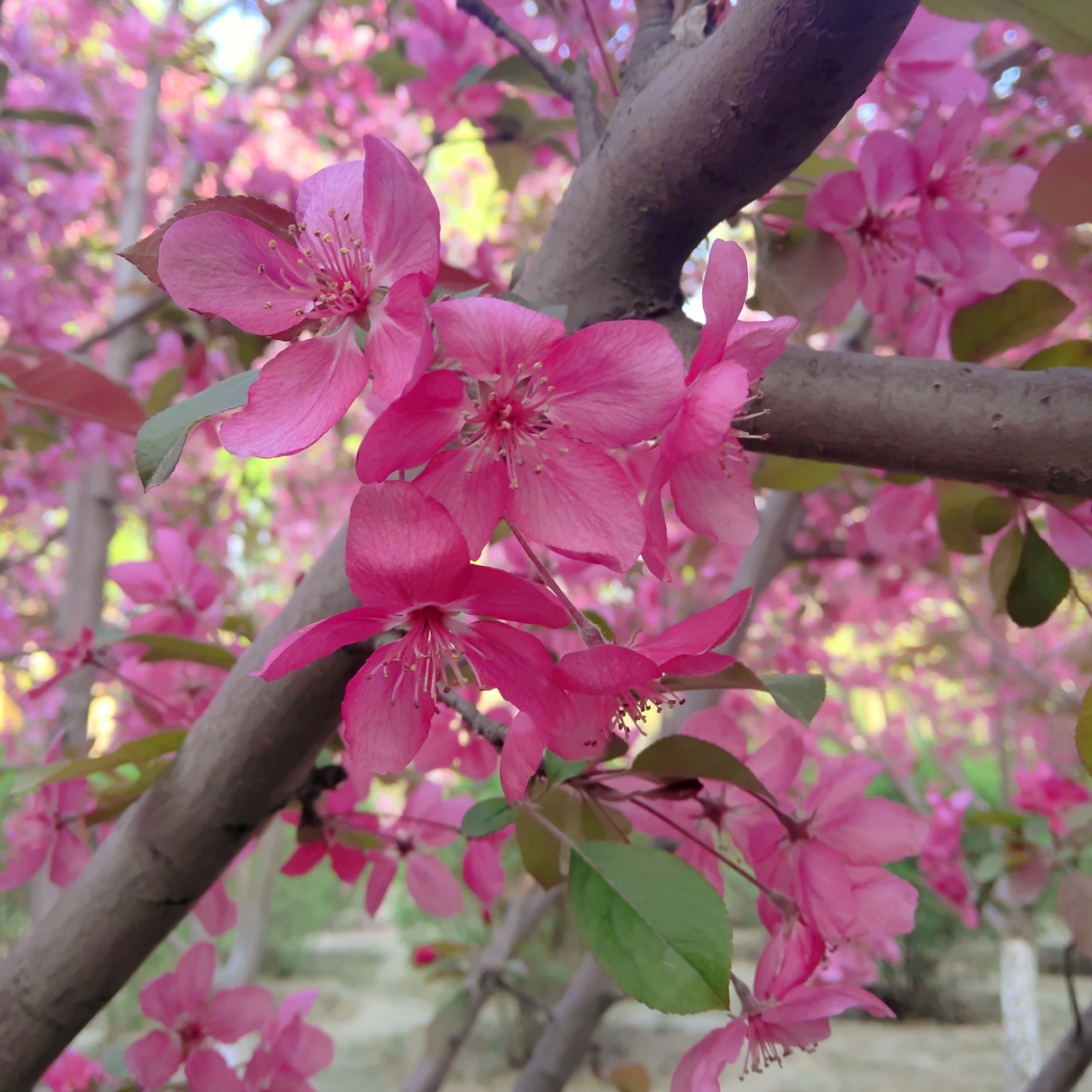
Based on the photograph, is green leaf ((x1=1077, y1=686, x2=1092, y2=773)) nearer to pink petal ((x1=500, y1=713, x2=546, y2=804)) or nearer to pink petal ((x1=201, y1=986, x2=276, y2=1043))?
pink petal ((x1=500, y1=713, x2=546, y2=804))

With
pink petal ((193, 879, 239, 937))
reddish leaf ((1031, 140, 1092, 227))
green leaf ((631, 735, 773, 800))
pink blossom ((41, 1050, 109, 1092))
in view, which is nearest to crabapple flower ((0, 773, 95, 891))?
pink petal ((193, 879, 239, 937))

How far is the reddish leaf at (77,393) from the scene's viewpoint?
704mm

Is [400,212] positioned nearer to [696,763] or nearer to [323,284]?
[323,284]

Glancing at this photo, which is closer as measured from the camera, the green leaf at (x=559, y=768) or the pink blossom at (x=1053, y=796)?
the green leaf at (x=559, y=768)

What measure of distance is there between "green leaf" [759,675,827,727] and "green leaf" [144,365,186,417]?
32.7 inches

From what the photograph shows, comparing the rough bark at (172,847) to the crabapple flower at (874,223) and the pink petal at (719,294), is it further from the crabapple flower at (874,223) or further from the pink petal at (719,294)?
the crabapple flower at (874,223)

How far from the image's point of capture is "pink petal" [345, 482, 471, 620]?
297mm

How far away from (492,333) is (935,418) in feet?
0.78

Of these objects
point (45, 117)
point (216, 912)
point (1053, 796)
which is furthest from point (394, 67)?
point (1053, 796)

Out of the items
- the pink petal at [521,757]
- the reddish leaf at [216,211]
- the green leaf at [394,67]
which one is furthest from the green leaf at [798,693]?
the green leaf at [394,67]

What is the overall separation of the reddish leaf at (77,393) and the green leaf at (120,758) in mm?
308

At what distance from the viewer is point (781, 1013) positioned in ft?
1.50

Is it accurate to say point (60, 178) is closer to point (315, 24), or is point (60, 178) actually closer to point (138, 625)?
point (315, 24)

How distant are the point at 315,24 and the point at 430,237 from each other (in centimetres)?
271
